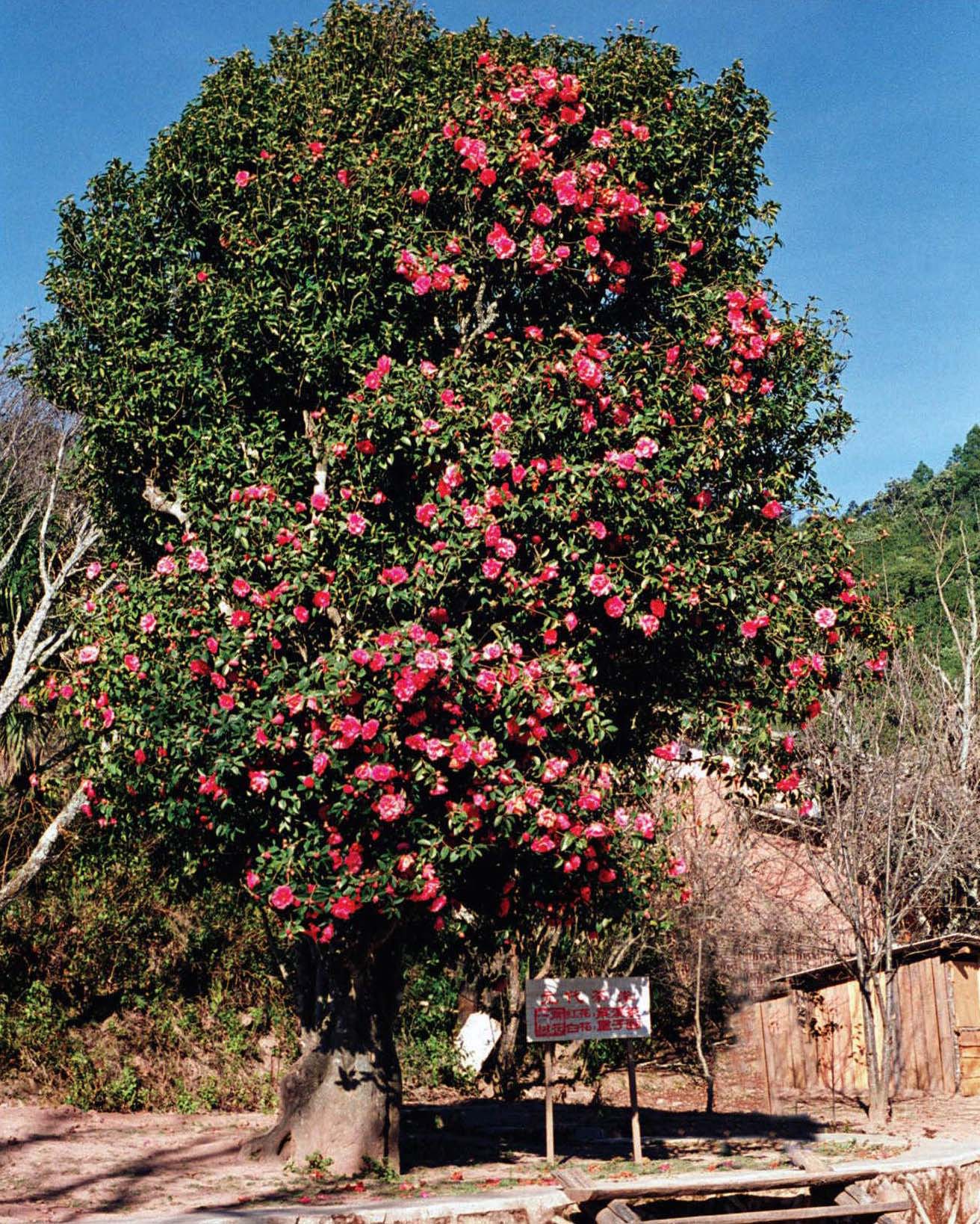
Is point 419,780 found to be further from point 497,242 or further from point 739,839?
point 739,839

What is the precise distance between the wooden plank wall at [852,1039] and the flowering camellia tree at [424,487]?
28.6ft

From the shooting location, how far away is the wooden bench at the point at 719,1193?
9.27 m

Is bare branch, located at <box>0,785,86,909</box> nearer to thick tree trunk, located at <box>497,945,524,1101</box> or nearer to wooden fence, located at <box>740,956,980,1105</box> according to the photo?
thick tree trunk, located at <box>497,945,524,1101</box>

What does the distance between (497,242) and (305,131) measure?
2124 mm

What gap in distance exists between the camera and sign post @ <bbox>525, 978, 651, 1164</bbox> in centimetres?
1119

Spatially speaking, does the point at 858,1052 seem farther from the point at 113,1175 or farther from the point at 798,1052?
the point at 113,1175

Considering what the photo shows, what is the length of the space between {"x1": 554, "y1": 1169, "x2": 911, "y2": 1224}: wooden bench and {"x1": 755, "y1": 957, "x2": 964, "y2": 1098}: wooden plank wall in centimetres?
743

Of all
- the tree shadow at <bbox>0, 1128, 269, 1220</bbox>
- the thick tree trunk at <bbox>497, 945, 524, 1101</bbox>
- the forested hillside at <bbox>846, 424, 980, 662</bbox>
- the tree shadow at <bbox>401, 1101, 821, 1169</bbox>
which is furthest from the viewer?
the forested hillside at <bbox>846, 424, 980, 662</bbox>

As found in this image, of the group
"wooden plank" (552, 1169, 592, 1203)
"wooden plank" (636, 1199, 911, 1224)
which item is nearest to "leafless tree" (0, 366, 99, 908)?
"wooden plank" (552, 1169, 592, 1203)

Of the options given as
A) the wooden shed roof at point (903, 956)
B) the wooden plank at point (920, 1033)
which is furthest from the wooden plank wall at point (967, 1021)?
the wooden plank at point (920, 1033)

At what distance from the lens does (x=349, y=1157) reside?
34.3ft

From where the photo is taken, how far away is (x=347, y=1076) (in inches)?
416

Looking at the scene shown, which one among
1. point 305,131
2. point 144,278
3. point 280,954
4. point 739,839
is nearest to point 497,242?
point 305,131

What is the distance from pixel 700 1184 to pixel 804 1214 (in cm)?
92
